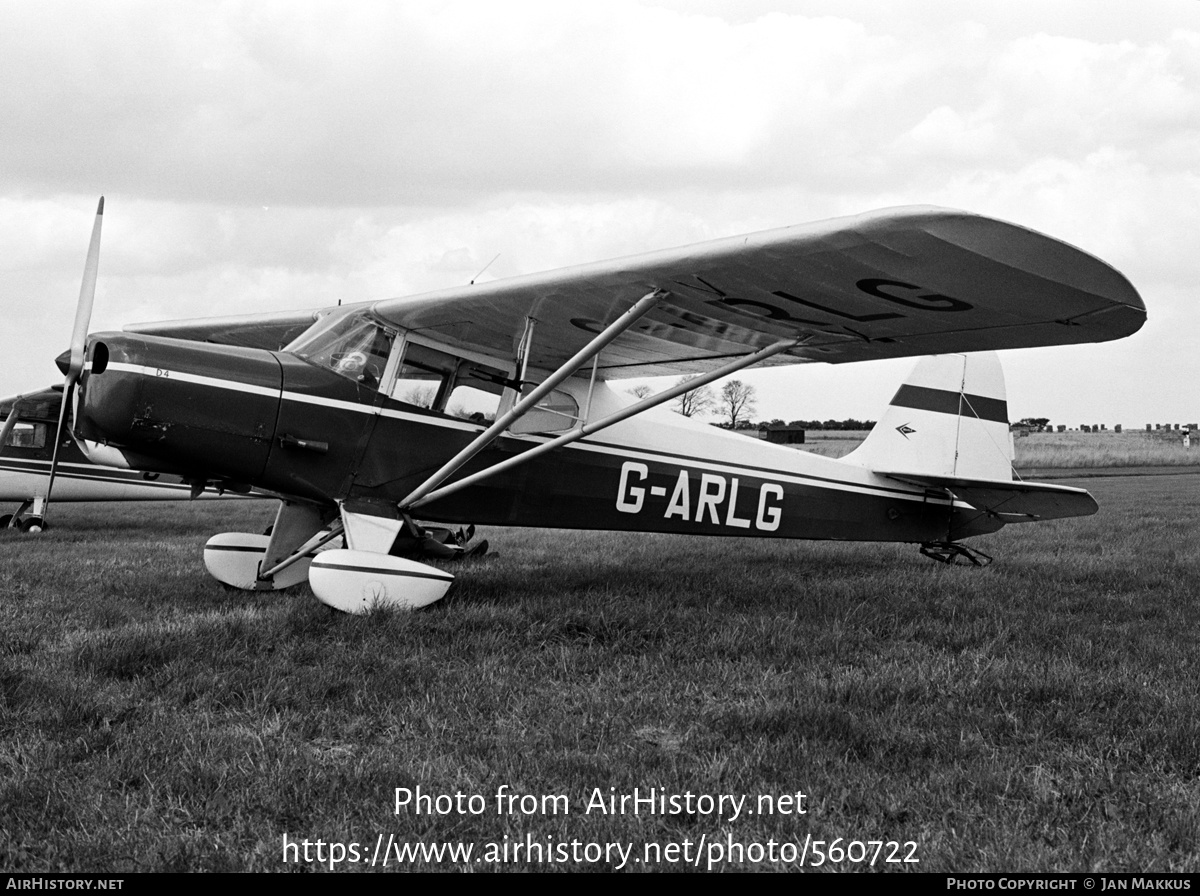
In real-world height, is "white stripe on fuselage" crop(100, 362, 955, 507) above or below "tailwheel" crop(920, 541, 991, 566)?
above

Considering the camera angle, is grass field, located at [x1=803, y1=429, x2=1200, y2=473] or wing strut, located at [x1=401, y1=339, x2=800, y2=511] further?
grass field, located at [x1=803, y1=429, x2=1200, y2=473]

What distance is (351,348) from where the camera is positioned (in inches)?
236

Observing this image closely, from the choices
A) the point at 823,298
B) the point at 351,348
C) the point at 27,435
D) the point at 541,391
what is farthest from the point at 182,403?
the point at 27,435

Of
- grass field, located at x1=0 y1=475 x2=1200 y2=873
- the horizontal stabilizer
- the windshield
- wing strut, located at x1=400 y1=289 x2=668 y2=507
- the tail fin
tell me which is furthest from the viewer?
the tail fin

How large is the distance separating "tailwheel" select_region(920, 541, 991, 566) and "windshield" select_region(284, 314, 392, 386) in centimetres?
515

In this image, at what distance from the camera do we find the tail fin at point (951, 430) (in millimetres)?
8094

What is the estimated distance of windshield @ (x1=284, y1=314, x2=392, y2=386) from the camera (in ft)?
19.4

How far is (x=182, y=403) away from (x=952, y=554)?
6431mm

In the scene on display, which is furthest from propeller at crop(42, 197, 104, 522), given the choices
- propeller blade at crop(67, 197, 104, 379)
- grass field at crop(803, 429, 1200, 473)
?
grass field at crop(803, 429, 1200, 473)

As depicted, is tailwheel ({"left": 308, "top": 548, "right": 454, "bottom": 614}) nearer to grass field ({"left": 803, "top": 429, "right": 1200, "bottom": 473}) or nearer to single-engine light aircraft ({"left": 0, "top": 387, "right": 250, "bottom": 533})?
single-engine light aircraft ({"left": 0, "top": 387, "right": 250, "bottom": 533})

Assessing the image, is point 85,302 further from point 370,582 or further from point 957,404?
point 957,404
